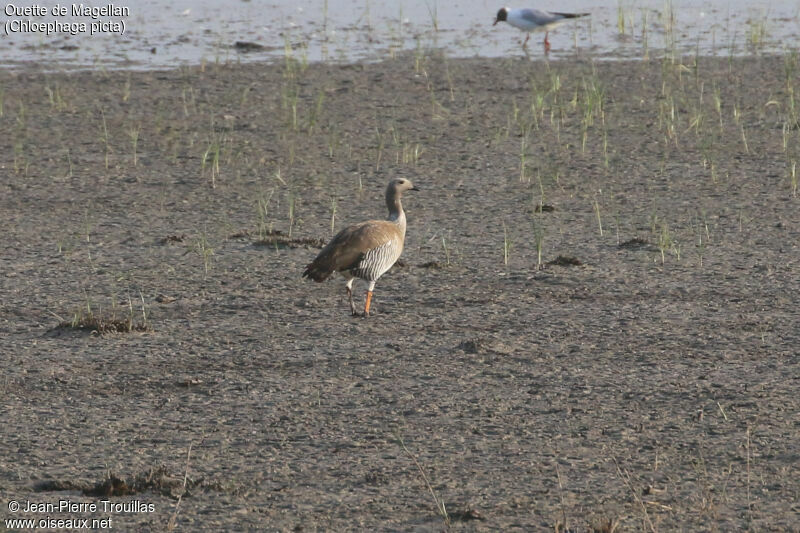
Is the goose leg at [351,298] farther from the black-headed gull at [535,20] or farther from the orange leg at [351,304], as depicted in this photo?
the black-headed gull at [535,20]

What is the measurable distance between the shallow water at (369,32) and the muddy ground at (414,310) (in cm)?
334

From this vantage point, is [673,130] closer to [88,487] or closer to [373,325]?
[373,325]

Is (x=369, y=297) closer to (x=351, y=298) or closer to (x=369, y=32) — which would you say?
(x=351, y=298)

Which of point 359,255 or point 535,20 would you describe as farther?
point 535,20

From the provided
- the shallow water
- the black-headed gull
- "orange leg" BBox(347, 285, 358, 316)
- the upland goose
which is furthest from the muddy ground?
the black-headed gull

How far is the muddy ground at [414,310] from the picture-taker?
20.4ft

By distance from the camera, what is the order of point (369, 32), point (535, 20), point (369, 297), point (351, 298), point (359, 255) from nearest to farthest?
point (359, 255) < point (369, 297) < point (351, 298) < point (535, 20) < point (369, 32)

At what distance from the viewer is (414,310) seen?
30.0 ft

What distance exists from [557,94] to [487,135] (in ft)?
6.92

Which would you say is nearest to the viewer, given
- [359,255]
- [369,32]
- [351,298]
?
[359,255]

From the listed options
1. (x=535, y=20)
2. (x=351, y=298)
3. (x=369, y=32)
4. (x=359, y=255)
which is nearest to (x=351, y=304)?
(x=351, y=298)

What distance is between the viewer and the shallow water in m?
20.2

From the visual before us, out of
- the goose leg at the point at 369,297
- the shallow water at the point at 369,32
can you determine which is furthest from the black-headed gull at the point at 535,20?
the goose leg at the point at 369,297

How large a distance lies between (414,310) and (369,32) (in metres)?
14.0
